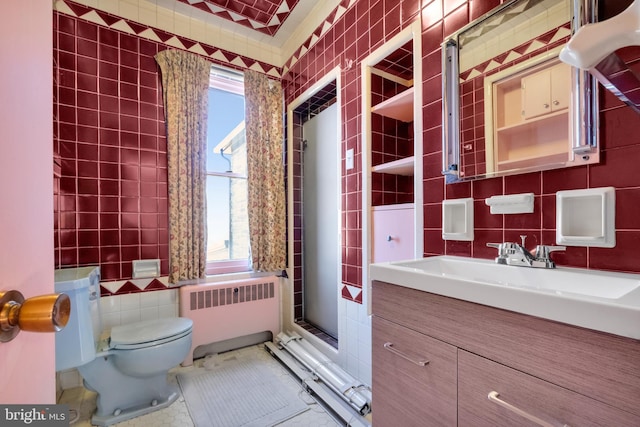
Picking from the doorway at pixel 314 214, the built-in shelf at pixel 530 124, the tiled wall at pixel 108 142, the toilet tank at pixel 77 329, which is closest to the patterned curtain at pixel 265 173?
the doorway at pixel 314 214

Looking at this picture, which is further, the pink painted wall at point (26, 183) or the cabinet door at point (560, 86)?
the cabinet door at point (560, 86)

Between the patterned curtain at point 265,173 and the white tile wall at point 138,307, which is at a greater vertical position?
the patterned curtain at point 265,173

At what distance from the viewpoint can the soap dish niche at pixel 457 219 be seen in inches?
44.3

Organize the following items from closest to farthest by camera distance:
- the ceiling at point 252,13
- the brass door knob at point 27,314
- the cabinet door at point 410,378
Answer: the brass door knob at point 27,314, the cabinet door at point 410,378, the ceiling at point 252,13

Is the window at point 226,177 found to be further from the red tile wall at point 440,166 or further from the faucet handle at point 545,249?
the faucet handle at point 545,249

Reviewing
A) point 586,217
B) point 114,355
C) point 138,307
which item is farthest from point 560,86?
point 138,307

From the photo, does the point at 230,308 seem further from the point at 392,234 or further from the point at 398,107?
the point at 398,107

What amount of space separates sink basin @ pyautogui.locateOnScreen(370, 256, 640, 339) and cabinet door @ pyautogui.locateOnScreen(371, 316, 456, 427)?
6.6 inches

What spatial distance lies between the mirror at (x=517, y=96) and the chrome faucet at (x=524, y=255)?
272mm

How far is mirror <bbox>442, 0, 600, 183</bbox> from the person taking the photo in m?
0.85

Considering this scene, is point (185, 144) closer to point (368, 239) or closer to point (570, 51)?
point (368, 239)

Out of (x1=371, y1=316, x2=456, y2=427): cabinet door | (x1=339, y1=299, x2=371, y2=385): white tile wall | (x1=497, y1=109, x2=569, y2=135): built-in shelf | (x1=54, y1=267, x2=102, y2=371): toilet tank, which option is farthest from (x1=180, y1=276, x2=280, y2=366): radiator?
(x1=497, y1=109, x2=569, y2=135): built-in shelf

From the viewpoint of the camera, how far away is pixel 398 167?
1.53 metres

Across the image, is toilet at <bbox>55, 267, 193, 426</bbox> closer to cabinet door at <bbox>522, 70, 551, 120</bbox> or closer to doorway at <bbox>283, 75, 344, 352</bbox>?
doorway at <bbox>283, 75, 344, 352</bbox>
